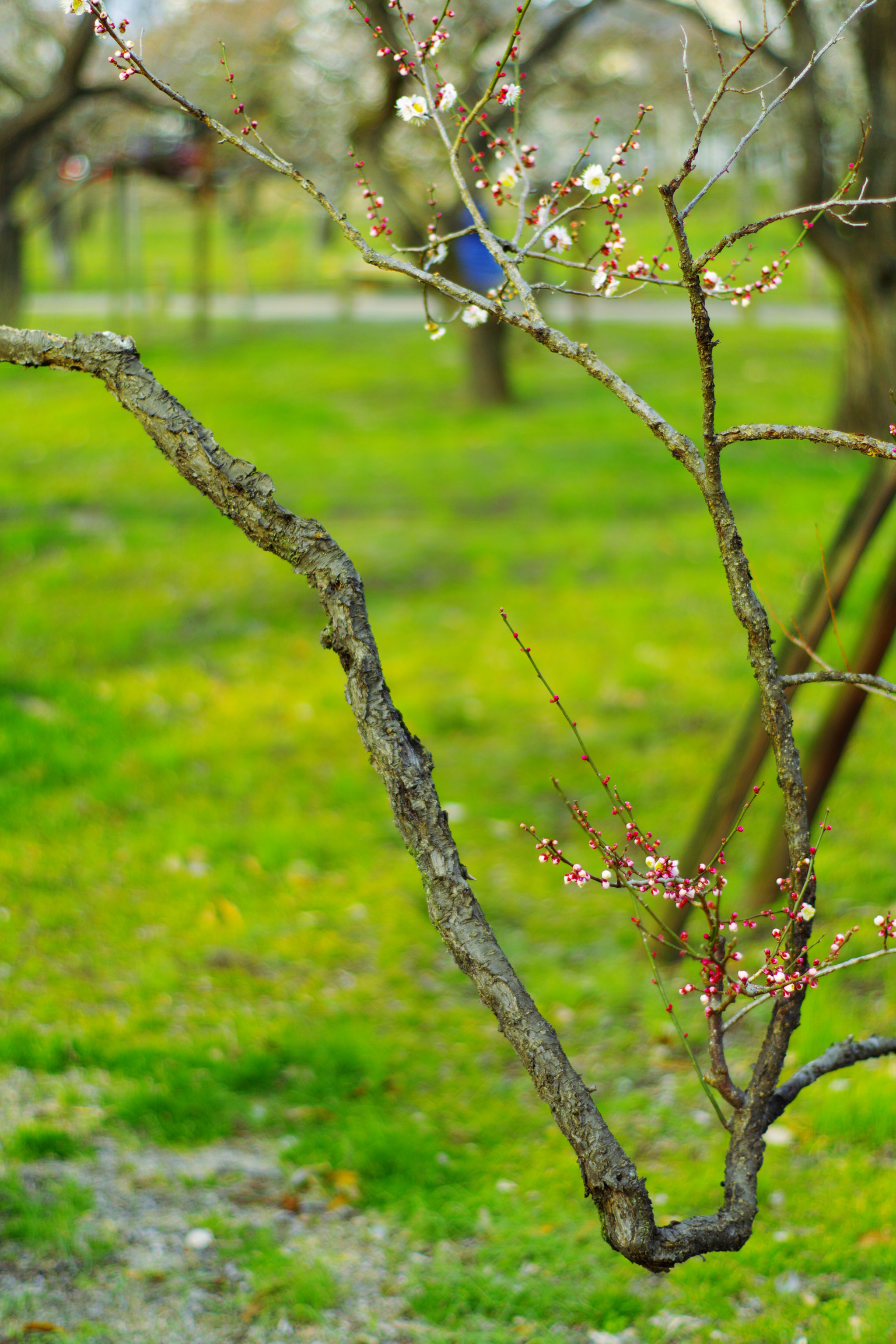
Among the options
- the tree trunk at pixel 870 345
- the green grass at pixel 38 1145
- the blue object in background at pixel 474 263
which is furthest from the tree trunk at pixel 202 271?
the green grass at pixel 38 1145

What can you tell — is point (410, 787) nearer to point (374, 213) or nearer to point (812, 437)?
point (812, 437)

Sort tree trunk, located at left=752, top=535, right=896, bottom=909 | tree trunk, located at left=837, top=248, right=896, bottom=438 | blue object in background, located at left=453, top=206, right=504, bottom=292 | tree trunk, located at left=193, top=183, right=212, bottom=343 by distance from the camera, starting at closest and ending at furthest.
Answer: tree trunk, located at left=752, top=535, right=896, bottom=909
tree trunk, located at left=837, top=248, right=896, bottom=438
blue object in background, located at left=453, top=206, right=504, bottom=292
tree trunk, located at left=193, top=183, right=212, bottom=343

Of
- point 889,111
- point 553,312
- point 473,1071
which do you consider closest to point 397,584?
point 473,1071

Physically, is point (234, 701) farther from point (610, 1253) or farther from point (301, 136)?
point (301, 136)

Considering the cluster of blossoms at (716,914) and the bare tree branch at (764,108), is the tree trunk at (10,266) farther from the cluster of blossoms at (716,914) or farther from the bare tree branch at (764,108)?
the cluster of blossoms at (716,914)

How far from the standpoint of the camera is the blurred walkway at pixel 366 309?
22.8 meters

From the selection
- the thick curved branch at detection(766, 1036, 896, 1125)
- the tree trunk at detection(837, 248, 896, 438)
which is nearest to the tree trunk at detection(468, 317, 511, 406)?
the tree trunk at detection(837, 248, 896, 438)

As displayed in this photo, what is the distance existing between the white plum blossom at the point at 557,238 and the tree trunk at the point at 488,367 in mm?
12667

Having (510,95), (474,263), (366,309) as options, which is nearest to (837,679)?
(510,95)

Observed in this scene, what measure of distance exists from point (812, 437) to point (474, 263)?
17.5 meters

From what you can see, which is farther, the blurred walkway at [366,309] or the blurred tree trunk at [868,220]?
the blurred walkway at [366,309]

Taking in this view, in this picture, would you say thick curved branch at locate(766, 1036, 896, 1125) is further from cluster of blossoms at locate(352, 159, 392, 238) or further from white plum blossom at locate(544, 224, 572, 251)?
cluster of blossoms at locate(352, 159, 392, 238)

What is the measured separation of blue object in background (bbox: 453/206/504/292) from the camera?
52.6 feet

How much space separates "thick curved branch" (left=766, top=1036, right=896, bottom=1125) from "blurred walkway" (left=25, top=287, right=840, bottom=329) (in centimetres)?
1791
